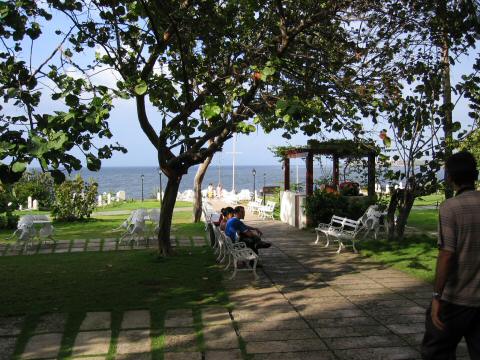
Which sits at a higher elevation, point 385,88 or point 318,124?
point 385,88

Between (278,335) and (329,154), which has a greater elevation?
(329,154)

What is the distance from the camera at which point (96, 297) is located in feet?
21.2

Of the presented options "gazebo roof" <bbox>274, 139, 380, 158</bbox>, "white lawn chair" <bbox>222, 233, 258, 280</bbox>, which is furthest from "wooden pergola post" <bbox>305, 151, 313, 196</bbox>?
"white lawn chair" <bbox>222, 233, 258, 280</bbox>

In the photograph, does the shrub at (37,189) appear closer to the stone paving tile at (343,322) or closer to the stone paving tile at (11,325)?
the stone paving tile at (11,325)

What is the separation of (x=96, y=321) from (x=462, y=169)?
4104 millimetres

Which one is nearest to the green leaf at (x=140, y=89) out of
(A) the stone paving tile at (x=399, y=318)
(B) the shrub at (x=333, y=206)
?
(A) the stone paving tile at (x=399, y=318)

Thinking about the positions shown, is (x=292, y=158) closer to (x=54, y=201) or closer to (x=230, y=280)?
(x=54, y=201)

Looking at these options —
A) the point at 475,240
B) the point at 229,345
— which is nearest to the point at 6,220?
the point at 229,345

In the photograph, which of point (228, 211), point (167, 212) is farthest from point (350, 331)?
point (167, 212)

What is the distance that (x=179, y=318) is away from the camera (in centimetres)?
551

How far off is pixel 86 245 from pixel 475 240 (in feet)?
32.3

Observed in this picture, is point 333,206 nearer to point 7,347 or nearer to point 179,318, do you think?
point 179,318

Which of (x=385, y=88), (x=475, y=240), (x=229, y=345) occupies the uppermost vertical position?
(x=385, y=88)

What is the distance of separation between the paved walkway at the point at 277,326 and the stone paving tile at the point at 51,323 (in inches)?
0.4
